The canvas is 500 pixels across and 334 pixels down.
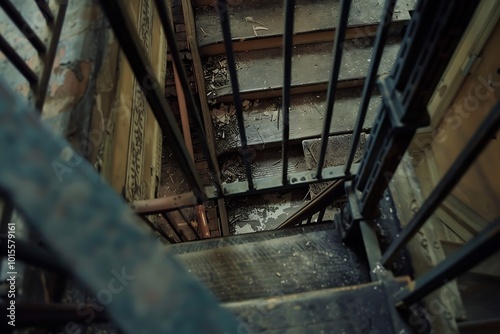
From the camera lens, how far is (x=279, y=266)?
5.15ft

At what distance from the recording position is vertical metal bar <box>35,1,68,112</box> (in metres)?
1.58

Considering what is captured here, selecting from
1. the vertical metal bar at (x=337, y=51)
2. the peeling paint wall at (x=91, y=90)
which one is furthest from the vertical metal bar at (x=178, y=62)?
the peeling paint wall at (x=91, y=90)

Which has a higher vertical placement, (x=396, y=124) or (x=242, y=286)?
(x=396, y=124)

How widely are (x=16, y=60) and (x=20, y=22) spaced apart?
0.15 metres

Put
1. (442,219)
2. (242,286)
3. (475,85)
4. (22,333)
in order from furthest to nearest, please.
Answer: (442,219) < (475,85) < (242,286) < (22,333)

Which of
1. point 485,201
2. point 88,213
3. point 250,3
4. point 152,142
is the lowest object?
point 88,213

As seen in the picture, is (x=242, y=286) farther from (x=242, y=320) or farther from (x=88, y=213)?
(x=88, y=213)

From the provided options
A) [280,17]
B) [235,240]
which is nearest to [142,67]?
[235,240]

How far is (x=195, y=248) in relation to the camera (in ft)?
5.57

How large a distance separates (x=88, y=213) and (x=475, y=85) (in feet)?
9.87

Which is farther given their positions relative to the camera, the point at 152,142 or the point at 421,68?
the point at 152,142

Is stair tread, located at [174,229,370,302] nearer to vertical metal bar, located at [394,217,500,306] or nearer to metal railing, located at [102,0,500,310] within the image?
metal railing, located at [102,0,500,310]

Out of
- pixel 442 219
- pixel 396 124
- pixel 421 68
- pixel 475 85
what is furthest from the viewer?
pixel 442 219

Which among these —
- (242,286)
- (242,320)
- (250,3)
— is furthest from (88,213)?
(250,3)
